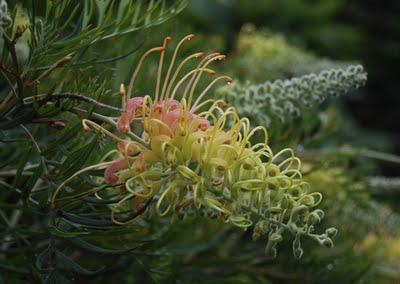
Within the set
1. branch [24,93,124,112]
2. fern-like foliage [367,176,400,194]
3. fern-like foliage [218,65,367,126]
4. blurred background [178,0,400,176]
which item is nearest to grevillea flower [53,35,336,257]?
branch [24,93,124,112]

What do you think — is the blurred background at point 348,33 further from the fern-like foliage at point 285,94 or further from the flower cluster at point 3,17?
the flower cluster at point 3,17

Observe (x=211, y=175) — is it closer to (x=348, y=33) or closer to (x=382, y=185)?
(x=382, y=185)

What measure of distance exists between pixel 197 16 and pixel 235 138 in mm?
1819

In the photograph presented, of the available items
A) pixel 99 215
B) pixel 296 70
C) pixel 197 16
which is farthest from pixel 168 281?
pixel 197 16

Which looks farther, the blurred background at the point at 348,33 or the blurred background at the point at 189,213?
the blurred background at the point at 348,33

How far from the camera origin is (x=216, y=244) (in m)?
1.12

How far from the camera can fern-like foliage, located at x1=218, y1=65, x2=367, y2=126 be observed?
3.05ft

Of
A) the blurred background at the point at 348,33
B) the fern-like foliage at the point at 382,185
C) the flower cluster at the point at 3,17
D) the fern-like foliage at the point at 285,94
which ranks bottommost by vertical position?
the blurred background at the point at 348,33

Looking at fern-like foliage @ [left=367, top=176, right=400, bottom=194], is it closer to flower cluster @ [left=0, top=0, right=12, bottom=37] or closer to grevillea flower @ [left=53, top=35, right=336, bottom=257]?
grevillea flower @ [left=53, top=35, right=336, bottom=257]

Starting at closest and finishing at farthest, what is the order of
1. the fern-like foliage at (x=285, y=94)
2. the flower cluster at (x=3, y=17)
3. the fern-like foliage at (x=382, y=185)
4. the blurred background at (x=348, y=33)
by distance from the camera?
1. the flower cluster at (x=3, y=17)
2. the fern-like foliage at (x=285, y=94)
3. the fern-like foliage at (x=382, y=185)
4. the blurred background at (x=348, y=33)

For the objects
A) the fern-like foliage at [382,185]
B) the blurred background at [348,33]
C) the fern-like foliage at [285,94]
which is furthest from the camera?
the blurred background at [348,33]

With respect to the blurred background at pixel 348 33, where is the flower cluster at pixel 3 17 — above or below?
above

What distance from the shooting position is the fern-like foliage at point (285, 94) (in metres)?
0.93

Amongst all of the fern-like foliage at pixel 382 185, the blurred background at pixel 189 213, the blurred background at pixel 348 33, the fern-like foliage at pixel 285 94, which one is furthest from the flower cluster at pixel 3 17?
the blurred background at pixel 348 33
